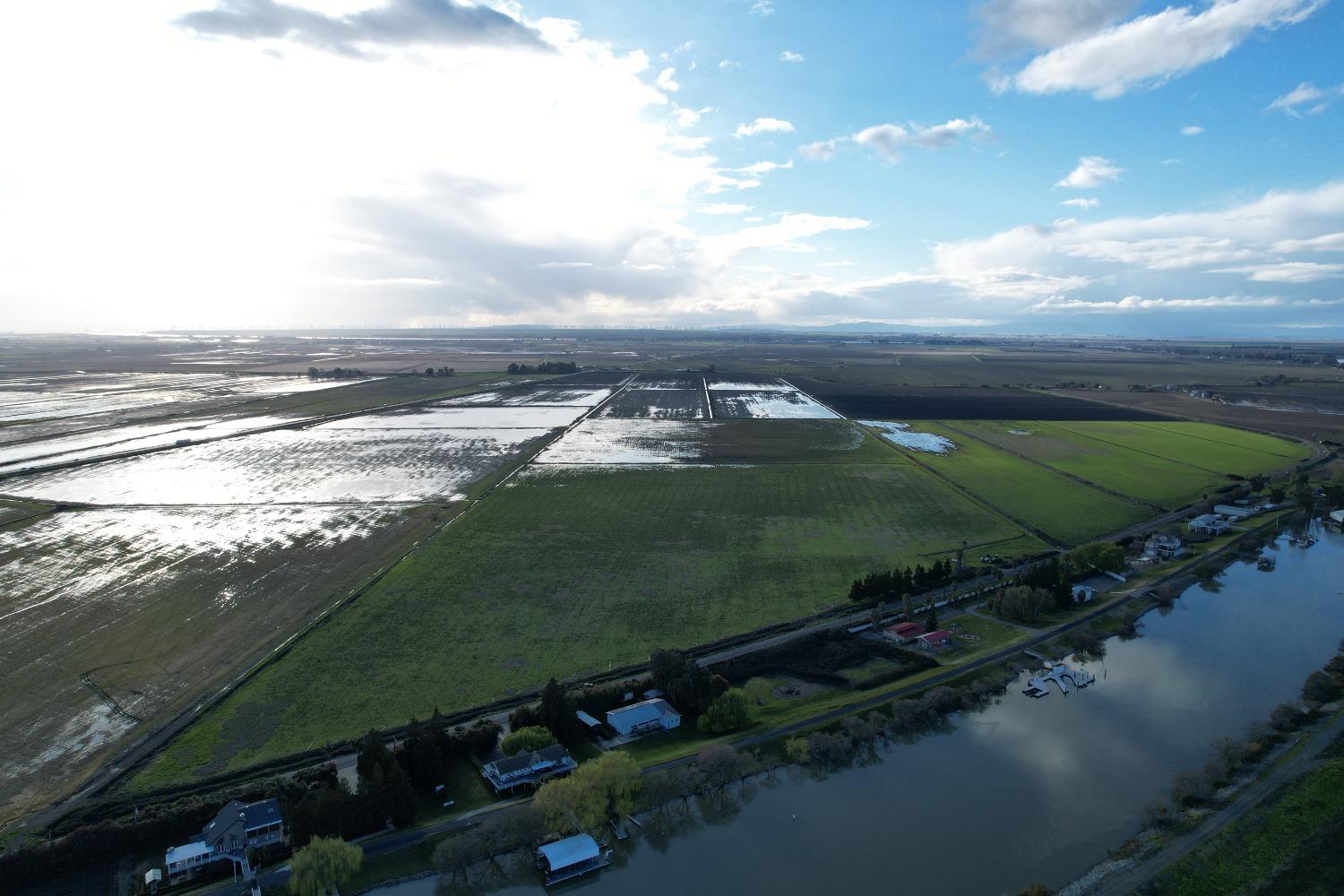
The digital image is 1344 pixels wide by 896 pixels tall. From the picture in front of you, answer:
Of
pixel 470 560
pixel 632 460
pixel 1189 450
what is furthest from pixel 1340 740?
pixel 1189 450

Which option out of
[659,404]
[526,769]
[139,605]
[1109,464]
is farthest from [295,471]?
[1109,464]

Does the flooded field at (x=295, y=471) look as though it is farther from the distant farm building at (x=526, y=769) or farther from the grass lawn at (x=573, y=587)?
the distant farm building at (x=526, y=769)

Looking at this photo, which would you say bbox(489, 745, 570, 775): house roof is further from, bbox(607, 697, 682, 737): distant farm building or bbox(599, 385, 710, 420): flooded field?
bbox(599, 385, 710, 420): flooded field

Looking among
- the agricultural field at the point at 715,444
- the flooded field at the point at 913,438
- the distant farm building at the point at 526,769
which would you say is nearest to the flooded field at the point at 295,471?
the agricultural field at the point at 715,444

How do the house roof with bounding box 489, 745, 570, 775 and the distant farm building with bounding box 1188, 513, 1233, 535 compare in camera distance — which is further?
the distant farm building with bounding box 1188, 513, 1233, 535

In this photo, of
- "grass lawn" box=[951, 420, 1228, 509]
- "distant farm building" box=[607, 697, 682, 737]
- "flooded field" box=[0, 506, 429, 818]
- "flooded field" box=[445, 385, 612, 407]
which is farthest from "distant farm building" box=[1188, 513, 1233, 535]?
"flooded field" box=[445, 385, 612, 407]

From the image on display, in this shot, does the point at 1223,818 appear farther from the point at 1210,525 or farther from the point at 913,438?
the point at 913,438
